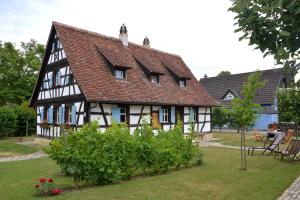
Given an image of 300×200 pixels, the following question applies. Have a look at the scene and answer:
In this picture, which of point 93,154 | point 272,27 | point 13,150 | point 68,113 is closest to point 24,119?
point 68,113

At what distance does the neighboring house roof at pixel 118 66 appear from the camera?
60.9ft

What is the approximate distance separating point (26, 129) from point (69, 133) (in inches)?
770

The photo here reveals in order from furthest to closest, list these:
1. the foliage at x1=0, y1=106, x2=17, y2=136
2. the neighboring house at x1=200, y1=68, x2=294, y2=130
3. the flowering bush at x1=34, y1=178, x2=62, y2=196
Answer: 1. the neighboring house at x1=200, y1=68, x2=294, y2=130
2. the foliage at x1=0, y1=106, x2=17, y2=136
3. the flowering bush at x1=34, y1=178, x2=62, y2=196

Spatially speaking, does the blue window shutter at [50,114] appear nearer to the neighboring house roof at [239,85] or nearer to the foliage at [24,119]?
the foliage at [24,119]

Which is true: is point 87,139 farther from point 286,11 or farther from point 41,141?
point 41,141

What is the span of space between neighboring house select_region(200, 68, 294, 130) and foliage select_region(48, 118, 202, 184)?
2237cm

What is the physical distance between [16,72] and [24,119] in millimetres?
8865

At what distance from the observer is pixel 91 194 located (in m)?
7.80

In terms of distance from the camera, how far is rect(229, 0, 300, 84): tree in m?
4.54

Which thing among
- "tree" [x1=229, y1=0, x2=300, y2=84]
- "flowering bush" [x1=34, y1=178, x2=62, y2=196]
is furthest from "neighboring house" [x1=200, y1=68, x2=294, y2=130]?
"tree" [x1=229, y1=0, x2=300, y2=84]

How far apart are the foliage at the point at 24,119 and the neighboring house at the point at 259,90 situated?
19656 millimetres

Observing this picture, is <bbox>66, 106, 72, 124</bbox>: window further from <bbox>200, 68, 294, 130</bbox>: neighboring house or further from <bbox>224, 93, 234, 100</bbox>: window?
<bbox>224, 93, 234, 100</bbox>: window

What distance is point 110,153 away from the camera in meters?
9.28

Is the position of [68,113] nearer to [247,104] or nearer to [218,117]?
[247,104]
